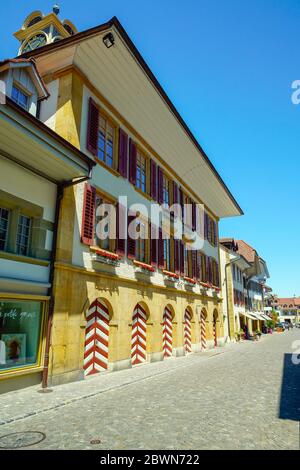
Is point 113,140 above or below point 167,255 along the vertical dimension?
above

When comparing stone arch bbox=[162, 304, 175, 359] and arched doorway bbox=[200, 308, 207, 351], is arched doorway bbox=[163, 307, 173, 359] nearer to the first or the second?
stone arch bbox=[162, 304, 175, 359]

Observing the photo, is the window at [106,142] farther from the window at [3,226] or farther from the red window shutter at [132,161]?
the window at [3,226]

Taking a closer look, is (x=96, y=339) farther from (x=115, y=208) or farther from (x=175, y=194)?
(x=175, y=194)

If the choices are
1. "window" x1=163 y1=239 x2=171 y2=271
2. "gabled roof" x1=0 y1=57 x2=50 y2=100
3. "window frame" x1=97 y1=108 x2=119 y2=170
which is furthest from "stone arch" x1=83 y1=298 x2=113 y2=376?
"gabled roof" x1=0 y1=57 x2=50 y2=100

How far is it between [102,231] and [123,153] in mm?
3893

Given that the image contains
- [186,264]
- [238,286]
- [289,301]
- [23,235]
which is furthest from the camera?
[289,301]

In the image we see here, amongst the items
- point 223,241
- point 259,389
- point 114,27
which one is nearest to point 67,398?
point 259,389

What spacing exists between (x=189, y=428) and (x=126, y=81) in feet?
39.4

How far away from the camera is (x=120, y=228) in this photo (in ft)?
45.2

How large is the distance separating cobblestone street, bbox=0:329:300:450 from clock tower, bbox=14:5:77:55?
73.7ft

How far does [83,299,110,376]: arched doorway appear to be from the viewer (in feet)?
38.4

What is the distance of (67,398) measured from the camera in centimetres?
826

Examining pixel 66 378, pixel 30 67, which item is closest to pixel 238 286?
pixel 66 378

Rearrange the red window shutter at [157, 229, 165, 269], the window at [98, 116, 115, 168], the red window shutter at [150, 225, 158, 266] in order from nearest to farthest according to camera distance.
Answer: the window at [98, 116, 115, 168] → the red window shutter at [150, 225, 158, 266] → the red window shutter at [157, 229, 165, 269]
